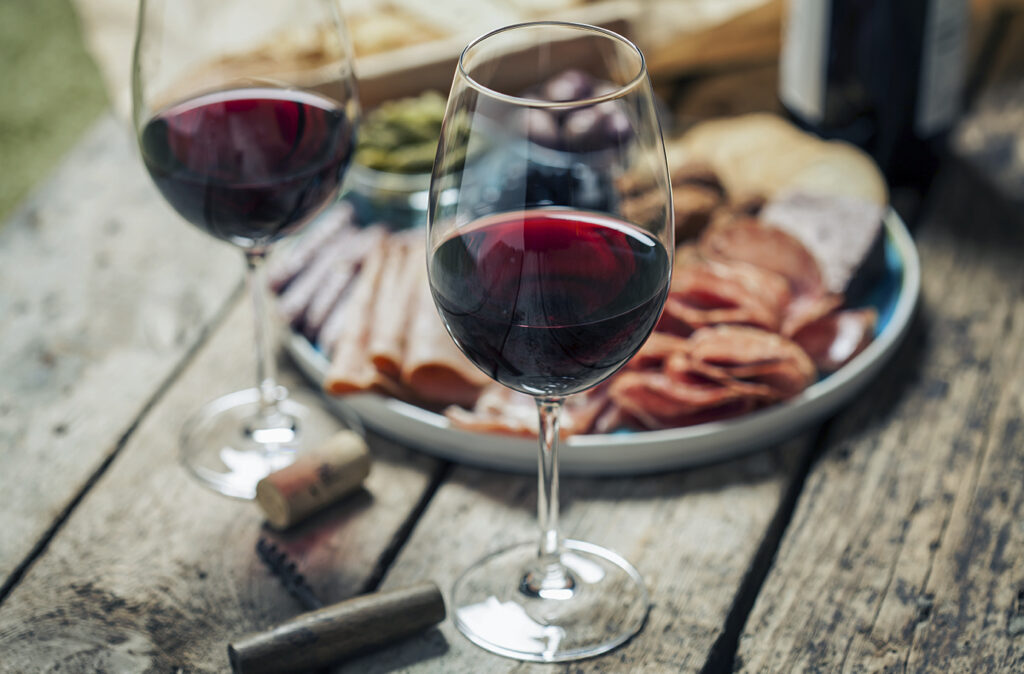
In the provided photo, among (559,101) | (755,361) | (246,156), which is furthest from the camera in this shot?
(755,361)

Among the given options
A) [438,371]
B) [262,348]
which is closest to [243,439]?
[262,348]

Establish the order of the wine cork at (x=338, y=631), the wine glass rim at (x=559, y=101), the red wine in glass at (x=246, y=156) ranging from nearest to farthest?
the wine glass rim at (x=559, y=101)
the wine cork at (x=338, y=631)
the red wine in glass at (x=246, y=156)

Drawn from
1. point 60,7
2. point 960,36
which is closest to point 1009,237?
point 960,36

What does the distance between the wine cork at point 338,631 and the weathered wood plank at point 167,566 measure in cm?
6

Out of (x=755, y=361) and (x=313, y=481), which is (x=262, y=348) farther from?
(x=755, y=361)

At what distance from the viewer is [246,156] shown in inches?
37.3

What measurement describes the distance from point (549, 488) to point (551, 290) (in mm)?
215

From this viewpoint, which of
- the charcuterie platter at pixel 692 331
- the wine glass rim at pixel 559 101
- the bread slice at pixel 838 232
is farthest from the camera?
the bread slice at pixel 838 232

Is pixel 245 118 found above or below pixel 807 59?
above

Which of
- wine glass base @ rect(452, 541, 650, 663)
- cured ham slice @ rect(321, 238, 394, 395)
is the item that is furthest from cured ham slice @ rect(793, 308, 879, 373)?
cured ham slice @ rect(321, 238, 394, 395)

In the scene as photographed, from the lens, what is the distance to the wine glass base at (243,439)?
1.07m

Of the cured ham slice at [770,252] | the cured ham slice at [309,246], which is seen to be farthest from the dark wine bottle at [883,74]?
the cured ham slice at [309,246]

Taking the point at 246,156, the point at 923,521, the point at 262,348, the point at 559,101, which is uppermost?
the point at 559,101

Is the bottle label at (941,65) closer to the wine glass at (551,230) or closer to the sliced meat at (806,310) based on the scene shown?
the sliced meat at (806,310)
